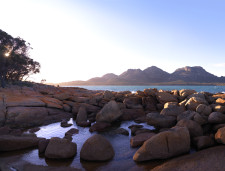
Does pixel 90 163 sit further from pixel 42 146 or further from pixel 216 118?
pixel 216 118

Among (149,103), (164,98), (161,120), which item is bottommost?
(161,120)

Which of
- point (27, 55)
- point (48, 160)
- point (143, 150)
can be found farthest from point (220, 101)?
point (27, 55)

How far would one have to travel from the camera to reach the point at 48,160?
6977 mm

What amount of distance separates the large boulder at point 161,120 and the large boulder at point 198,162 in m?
4.60

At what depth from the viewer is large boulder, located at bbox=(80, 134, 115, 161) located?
22.8 ft

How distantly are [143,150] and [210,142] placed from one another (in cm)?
362

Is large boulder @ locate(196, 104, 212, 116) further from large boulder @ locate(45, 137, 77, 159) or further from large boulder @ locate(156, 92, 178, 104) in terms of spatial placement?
large boulder @ locate(45, 137, 77, 159)

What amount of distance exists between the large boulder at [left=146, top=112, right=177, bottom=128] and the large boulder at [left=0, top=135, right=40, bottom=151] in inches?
317

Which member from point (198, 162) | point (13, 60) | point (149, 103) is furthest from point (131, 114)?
point (13, 60)

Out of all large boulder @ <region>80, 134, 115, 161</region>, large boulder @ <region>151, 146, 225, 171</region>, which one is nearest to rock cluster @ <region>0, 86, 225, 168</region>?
large boulder @ <region>80, 134, 115, 161</region>

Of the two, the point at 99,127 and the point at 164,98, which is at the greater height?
the point at 164,98

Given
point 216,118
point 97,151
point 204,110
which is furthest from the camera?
point 204,110

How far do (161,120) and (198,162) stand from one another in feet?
18.4

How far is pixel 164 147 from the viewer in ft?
22.4
